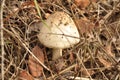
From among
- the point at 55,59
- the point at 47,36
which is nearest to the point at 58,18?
the point at 47,36

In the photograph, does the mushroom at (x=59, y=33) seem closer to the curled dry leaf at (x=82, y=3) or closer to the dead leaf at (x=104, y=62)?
the dead leaf at (x=104, y=62)

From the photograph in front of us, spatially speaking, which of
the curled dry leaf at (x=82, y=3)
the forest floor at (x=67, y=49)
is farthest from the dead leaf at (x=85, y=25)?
the curled dry leaf at (x=82, y=3)

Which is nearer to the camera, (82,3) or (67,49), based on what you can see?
(67,49)

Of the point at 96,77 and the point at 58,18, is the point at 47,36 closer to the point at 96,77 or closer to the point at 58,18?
the point at 58,18

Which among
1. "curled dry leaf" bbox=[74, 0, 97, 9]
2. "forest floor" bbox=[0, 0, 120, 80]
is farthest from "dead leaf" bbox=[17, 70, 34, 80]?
"curled dry leaf" bbox=[74, 0, 97, 9]

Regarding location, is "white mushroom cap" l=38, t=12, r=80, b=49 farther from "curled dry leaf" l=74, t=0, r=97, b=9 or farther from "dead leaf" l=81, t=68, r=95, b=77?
"curled dry leaf" l=74, t=0, r=97, b=9

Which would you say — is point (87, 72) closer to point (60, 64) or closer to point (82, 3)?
point (60, 64)

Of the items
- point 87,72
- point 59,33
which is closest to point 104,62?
point 87,72

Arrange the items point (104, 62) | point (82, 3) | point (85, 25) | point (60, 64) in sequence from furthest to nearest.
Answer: point (82, 3)
point (85, 25)
point (104, 62)
point (60, 64)
